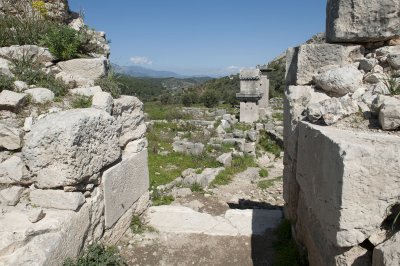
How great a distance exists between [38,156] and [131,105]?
1.72 metres

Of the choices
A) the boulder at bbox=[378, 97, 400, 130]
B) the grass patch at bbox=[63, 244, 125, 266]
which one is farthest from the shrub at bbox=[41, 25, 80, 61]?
the boulder at bbox=[378, 97, 400, 130]

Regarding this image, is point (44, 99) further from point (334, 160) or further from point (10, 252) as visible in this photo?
point (334, 160)

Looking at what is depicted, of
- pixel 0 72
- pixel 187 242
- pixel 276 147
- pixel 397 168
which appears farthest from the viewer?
pixel 276 147

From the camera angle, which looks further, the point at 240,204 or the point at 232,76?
the point at 232,76

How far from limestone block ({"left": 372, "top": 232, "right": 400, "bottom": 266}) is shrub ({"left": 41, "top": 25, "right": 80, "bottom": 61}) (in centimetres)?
435

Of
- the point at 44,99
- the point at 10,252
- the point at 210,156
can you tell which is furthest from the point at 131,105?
the point at 210,156

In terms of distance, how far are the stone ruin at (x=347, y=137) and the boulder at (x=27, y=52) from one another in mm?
→ 3344

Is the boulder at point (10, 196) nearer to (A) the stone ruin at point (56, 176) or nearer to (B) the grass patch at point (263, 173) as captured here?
(A) the stone ruin at point (56, 176)

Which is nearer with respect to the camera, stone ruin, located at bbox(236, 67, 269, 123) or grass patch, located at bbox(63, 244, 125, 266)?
grass patch, located at bbox(63, 244, 125, 266)

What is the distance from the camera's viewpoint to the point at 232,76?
47.1 metres

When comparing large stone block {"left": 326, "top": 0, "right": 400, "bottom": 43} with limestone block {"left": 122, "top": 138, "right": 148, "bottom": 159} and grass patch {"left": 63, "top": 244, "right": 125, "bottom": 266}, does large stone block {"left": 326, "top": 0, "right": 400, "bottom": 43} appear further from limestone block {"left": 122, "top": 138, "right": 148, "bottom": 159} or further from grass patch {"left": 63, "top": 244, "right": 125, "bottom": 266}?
grass patch {"left": 63, "top": 244, "right": 125, "bottom": 266}

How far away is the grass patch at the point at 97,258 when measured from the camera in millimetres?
3025

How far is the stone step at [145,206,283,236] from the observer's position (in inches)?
175

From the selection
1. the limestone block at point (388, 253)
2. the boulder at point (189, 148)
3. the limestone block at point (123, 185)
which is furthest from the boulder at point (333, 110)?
the boulder at point (189, 148)
